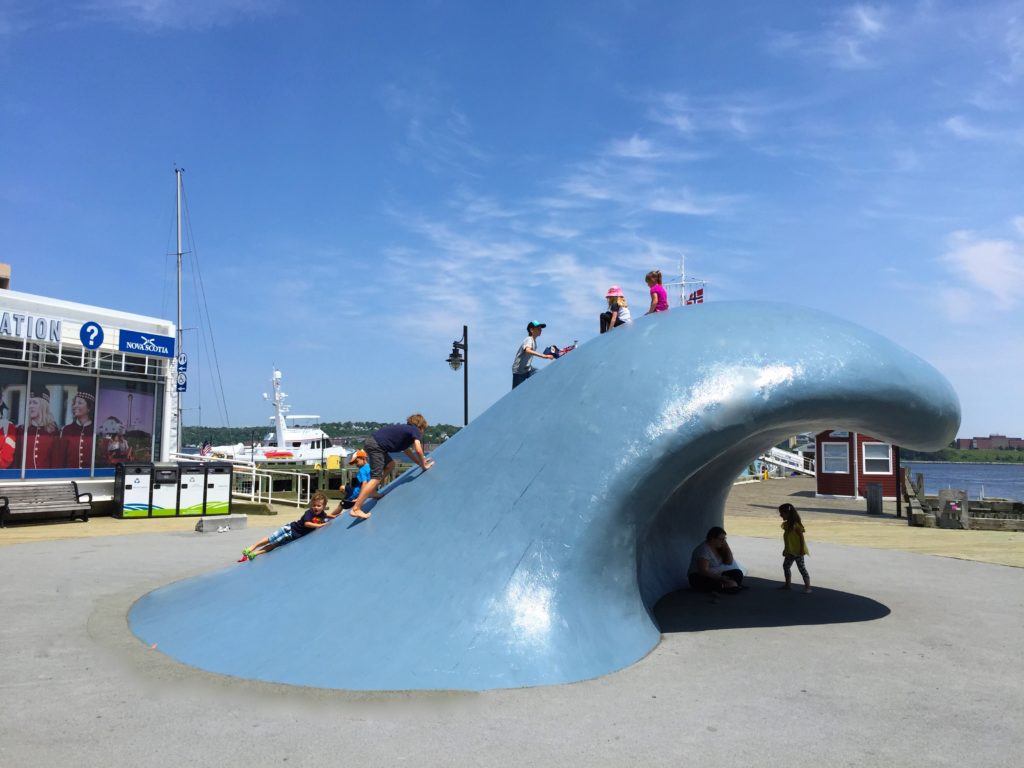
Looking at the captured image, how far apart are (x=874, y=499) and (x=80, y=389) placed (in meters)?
23.6

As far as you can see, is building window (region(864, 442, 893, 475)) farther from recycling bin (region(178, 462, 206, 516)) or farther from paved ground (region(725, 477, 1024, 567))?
recycling bin (region(178, 462, 206, 516))

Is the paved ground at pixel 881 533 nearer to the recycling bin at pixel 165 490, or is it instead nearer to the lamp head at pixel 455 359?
the lamp head at pixel 455 359

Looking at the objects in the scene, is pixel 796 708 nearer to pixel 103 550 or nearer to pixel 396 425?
pixel 396 425

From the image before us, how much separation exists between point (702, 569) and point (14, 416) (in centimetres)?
1831

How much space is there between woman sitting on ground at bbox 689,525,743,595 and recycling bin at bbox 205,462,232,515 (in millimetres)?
14804

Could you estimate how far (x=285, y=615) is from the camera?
22.2 ft

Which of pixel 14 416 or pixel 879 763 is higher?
pixel 14 416

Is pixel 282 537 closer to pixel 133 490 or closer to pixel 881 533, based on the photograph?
pixel 133 490

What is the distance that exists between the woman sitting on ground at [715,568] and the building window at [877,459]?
21238 millimetres

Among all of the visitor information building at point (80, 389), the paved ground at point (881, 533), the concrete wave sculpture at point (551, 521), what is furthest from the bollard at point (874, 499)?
the visitor information building at point (80, 389)

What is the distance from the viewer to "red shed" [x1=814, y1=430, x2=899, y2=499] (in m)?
27.8

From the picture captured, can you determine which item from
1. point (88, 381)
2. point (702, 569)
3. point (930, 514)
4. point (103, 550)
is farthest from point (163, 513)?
point (930, 514)

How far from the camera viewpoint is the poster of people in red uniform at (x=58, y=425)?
19.4m

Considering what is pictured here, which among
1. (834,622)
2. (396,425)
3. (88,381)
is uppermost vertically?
(88,381)
